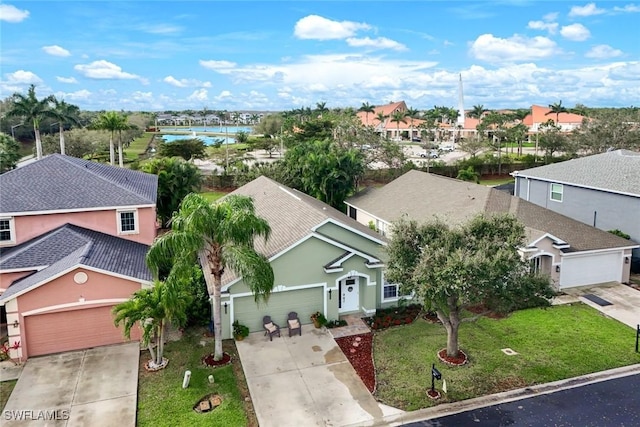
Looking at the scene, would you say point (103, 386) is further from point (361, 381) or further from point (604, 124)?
point (604, 124)

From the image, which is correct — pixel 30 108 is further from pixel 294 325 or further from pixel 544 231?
pixel 544 231

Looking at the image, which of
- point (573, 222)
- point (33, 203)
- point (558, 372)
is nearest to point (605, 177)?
point (573, 222)

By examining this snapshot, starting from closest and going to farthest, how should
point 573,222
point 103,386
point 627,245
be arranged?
point 103,386
point 627,245
point 573,222

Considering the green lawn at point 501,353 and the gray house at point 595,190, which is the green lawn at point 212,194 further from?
the green lawn at point 501,353

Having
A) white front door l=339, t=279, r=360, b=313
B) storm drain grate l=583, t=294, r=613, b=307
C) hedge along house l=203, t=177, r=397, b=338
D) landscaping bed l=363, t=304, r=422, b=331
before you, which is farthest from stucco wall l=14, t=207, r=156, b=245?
storm drain grate l=583, t=294, r=613, b=307

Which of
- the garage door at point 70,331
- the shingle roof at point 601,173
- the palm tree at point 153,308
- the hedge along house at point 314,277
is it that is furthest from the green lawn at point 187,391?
the shingle roof at point 601,173

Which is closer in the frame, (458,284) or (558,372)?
(458,284)

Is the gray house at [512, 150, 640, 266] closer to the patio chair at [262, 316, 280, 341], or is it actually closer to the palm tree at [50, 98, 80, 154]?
the patio chair at [262, 316, 280, 341]

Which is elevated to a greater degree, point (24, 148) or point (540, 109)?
point (540, 109)
